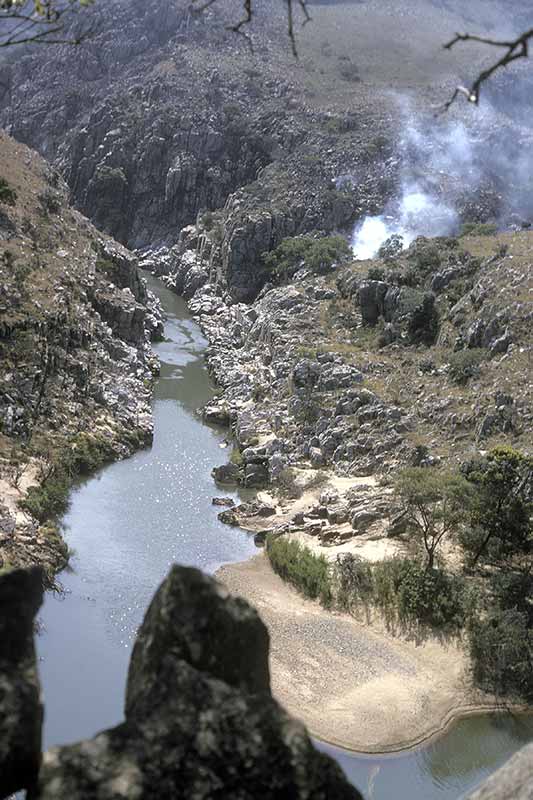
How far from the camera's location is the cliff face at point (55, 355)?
3153 centimetres

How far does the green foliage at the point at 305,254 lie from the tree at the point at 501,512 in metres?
37.6

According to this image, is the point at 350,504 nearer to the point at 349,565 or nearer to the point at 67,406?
the point at 349,565

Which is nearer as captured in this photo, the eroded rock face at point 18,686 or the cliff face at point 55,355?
the eroded rock face at point 18,686

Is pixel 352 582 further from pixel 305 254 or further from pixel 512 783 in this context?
pixel 305 254

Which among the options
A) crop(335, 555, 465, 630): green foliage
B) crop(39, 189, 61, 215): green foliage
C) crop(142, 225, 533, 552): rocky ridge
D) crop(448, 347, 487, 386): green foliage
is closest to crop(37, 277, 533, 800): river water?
crop(142, 225, 533, 552): rocky ridge

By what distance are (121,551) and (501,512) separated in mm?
12930

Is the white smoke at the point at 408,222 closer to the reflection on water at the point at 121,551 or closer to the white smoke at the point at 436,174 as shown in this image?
the white smoke at the point at 436,174

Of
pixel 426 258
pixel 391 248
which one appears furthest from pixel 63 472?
pixel 391 248

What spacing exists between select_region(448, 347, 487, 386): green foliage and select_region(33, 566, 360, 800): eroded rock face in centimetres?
3544

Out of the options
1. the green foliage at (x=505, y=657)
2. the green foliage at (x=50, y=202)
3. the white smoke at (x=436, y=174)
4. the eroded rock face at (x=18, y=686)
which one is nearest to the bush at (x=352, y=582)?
the green foliage at (x=505, y=657)

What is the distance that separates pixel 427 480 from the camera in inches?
1171

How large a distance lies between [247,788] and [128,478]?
33122 millimetres

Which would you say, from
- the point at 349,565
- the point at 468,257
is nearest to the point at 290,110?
the point at 468,257

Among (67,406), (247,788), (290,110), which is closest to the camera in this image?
(247,788)
